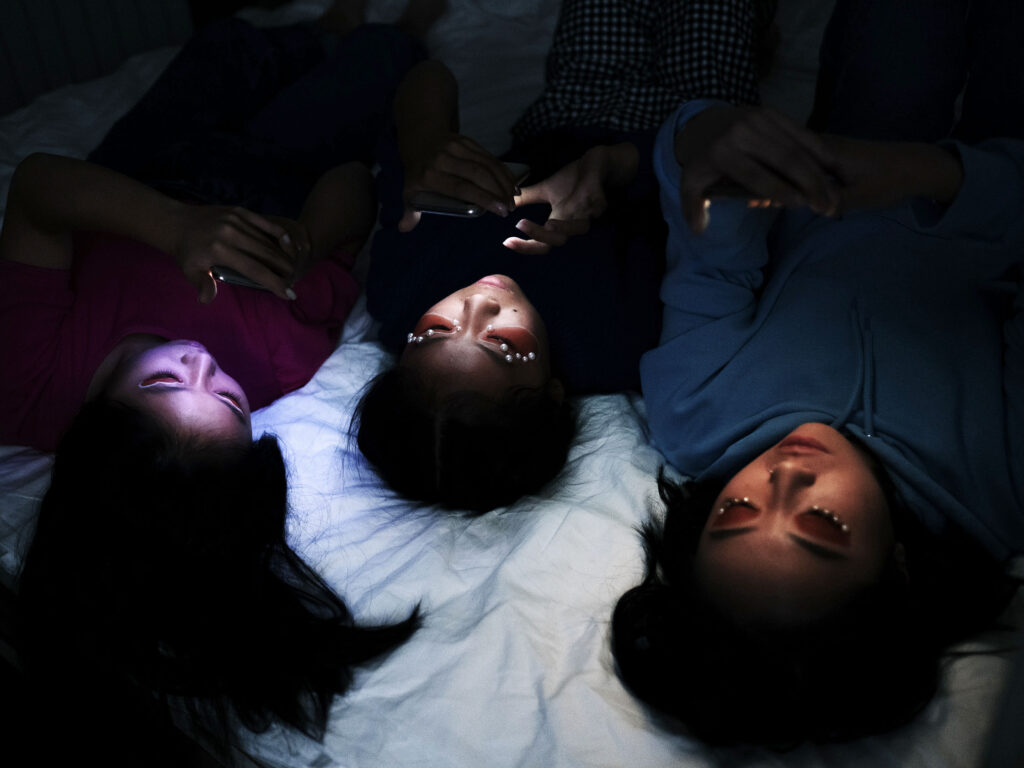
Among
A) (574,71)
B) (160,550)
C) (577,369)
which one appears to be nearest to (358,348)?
(577,369)

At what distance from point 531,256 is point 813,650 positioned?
699 millimetres

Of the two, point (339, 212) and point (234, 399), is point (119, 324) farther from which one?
point (339, 212)

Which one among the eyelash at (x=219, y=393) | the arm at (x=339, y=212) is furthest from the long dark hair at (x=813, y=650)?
the arm at (x=339, y=212)

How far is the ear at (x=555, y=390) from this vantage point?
43.6 inches

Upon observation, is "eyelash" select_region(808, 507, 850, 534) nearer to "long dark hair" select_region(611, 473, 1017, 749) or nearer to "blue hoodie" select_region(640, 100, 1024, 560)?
"long dark hair" select_region(611, 473, 1017, 749)

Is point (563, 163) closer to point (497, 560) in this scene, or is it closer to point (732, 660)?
point (497, 560)

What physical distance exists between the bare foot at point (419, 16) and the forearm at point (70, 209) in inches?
35.3

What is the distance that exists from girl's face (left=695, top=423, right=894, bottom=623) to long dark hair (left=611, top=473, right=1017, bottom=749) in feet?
0.07

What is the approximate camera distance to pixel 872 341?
3.17 ft

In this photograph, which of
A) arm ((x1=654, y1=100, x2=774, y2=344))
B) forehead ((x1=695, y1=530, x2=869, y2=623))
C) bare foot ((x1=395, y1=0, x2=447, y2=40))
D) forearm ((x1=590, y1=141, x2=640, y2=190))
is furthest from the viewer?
bare foot ((x1=395, y1=0, x2=447, y2=40))

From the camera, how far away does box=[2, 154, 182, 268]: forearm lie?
107 centimetres

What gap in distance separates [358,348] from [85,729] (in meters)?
0.69

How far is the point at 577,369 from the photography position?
3.77 feet

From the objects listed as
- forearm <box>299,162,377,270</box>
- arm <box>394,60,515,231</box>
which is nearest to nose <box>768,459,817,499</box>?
arm <box>394,60,515,231</box>
